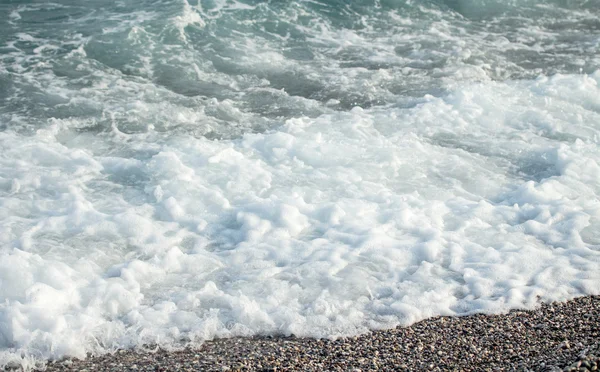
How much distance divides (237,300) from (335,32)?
788cm

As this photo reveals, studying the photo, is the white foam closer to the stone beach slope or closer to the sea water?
the sea water

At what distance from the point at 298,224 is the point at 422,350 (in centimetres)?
231

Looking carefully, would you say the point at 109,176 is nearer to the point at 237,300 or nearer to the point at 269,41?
the point at 237,300

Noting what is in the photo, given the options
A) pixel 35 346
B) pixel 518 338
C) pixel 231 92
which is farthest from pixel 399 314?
pixel 231 92

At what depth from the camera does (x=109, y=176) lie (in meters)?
7.53

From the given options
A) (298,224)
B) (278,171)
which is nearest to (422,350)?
(298,224)

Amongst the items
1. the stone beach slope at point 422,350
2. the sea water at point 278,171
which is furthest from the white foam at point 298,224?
the stone beach slope at point 422,350

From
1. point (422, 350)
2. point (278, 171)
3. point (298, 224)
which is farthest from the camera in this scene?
point (278, 171)

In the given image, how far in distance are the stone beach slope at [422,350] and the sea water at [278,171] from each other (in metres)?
0.18

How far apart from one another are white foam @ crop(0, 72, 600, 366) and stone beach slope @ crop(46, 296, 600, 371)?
178 mm

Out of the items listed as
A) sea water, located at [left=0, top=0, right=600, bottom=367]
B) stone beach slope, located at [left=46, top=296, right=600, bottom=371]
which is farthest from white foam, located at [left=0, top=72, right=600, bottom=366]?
stone beach slope, located at [left=46, top=296, right=600, bottom=371]

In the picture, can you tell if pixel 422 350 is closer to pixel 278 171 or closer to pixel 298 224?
pixel 298 224

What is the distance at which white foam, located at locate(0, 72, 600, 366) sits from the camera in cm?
536

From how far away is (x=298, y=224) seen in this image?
670cm
